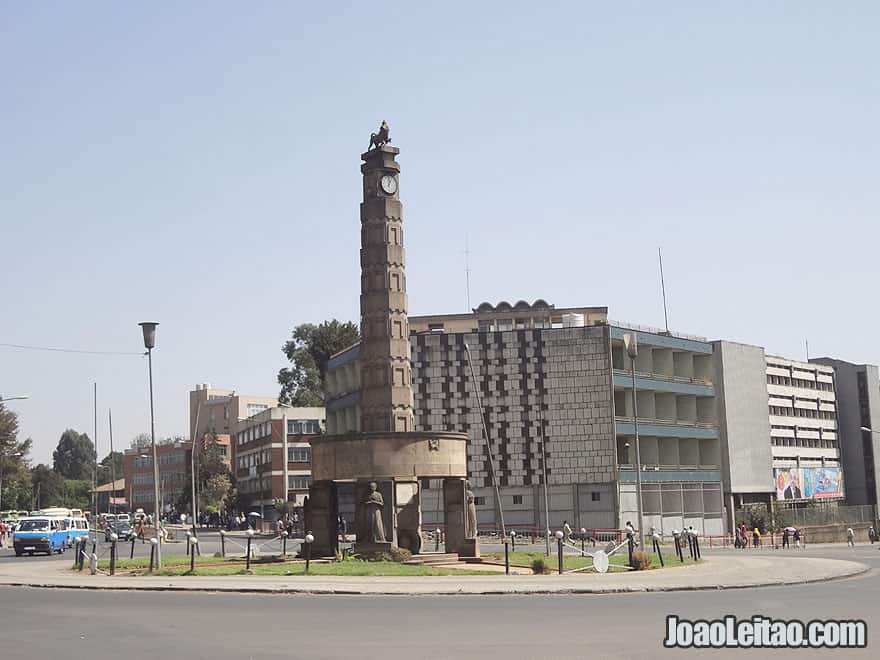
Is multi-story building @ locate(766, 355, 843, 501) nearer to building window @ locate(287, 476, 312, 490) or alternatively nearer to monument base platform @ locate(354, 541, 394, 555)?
building window @ locate(287, 476, 312, 490)

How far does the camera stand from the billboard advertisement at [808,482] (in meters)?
90.9

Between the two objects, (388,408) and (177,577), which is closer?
(177,577)

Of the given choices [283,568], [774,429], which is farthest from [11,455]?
[283,568]

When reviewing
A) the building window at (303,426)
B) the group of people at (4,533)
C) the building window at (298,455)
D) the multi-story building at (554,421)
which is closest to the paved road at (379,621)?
the group of people at (4,533)

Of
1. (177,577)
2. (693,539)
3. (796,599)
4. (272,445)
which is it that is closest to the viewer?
(796,599)

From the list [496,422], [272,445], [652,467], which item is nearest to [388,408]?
[496,422]

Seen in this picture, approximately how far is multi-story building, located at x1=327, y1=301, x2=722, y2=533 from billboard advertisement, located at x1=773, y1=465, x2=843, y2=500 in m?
13.8

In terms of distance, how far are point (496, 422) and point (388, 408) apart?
36.6m

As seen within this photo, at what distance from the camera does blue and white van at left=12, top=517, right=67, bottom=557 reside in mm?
52719

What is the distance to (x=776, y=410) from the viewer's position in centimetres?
9306

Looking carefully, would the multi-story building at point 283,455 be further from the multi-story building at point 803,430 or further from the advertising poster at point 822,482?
the advertising poster at point 822,482

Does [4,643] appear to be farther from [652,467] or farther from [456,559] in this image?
[652,467]

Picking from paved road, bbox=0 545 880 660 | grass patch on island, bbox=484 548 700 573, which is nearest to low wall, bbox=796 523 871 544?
grass patch on island, bbox=484 548 700 573

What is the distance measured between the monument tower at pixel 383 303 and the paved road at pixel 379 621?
14.5 metres
